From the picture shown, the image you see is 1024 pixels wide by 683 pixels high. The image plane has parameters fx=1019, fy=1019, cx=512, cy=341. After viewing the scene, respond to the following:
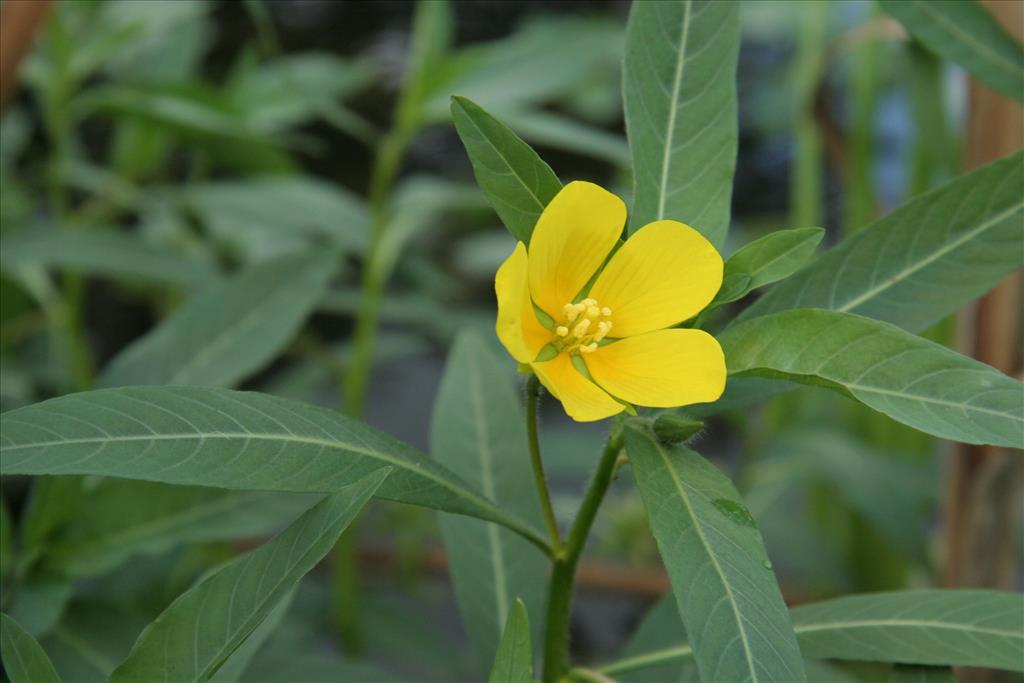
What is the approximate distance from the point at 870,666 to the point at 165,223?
1033 millimetres

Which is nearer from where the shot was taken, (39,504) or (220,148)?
(39,504)

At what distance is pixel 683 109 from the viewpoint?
58cm

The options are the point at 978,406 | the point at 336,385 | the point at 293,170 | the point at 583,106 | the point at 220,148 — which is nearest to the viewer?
the point at 978,406

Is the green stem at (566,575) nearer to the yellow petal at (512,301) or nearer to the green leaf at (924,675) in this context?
the yellow petal at (512,301)

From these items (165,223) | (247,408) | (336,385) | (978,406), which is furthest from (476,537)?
(336,385)

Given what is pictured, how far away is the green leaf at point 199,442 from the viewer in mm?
470

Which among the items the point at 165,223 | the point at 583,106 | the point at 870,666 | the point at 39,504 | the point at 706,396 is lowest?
the point at 870,666

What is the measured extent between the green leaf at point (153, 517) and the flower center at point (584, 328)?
0.26m

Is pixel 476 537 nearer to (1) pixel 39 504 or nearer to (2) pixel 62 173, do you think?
(1) pixel 39 504

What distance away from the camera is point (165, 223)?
1.33m

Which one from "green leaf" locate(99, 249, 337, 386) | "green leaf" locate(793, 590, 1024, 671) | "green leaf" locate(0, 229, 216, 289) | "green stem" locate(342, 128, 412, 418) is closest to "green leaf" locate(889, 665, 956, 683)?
"green leaf" locate(793, 590, 1024, 671)

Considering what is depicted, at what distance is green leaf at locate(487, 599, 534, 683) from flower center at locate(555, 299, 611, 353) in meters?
0.14

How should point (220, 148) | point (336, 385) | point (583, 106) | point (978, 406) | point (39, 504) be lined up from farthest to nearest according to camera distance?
point (583, 106)
point (336, 385)
point (220, 148)
point (39, 504)
point (978, 406)

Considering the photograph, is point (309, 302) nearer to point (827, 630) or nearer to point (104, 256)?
point (104, 256)
